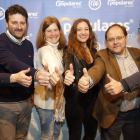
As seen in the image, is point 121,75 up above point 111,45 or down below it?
below

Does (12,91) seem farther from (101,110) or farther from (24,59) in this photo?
(101,110)

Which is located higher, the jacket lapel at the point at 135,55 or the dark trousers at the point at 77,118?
the jacket lapel at the point at 135,55

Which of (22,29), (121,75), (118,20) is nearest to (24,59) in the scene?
(22,29)

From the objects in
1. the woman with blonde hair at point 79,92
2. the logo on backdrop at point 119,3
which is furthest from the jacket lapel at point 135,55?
the logo on backdrop at point 119,3

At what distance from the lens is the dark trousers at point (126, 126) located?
1728 millimetres

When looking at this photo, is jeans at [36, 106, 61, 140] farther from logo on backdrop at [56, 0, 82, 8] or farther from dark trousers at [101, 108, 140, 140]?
logo on backdrop at [56, 0, 82, 8]

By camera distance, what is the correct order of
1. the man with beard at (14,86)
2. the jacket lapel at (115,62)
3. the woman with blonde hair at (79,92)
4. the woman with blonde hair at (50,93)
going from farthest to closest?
the woman with blonde hair at (50,93) → the woman with blonde hair at (79,92) → the man with beard at (14,86) → the jacket lapel at (115,62)

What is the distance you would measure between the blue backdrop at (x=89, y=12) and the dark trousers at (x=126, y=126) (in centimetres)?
126

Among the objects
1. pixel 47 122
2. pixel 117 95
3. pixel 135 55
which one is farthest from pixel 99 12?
pixel 47 122

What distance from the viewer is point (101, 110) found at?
1.76 meters

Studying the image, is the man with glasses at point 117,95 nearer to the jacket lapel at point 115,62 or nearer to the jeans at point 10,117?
the jacket lapel at point 115,62

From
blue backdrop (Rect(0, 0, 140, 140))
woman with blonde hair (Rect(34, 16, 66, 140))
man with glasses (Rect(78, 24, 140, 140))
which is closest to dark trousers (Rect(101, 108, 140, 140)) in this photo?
man with glasses (Rect(78, 24, 140, 140))

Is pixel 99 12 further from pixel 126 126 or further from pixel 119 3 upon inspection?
pixel 126 126

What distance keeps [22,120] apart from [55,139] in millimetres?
576
